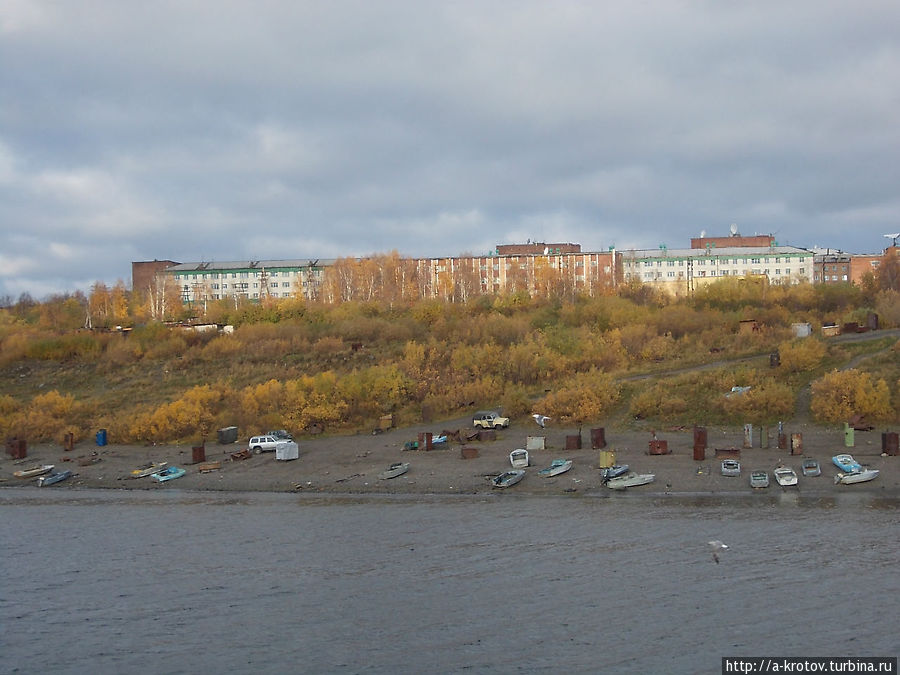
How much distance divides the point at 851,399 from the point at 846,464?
9.08m

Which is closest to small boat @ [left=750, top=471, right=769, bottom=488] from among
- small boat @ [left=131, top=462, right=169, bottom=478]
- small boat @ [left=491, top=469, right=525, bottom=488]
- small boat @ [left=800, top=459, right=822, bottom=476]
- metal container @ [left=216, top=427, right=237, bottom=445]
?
small boat @ [left=800, top=459, right=822, bottom=476]

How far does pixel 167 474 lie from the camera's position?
4350 cm

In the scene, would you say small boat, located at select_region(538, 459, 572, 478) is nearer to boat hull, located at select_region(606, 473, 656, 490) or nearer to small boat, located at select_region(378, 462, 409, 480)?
boat hull, located at select_region(606, 473, 656, 490)

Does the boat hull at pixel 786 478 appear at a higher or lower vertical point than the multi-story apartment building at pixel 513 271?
lower

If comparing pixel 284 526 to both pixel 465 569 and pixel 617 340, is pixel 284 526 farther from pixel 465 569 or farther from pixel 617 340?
pixel 617 340

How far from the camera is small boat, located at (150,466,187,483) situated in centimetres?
4319

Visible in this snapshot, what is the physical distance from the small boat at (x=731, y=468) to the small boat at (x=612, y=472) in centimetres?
388

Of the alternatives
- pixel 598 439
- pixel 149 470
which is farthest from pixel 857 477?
pixel 149 470

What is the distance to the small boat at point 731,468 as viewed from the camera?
37312 millimetres

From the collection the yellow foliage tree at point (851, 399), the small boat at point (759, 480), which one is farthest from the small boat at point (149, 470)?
the yellow foliage tree at point (851, 399)

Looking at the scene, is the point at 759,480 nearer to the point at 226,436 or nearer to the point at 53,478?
the point at 226,436

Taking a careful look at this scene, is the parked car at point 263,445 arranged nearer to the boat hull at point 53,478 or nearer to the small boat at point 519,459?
the boat hull at point 53,478

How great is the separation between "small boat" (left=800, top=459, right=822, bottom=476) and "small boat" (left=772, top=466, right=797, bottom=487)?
0.45 metres

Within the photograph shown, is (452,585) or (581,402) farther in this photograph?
(581,402)
